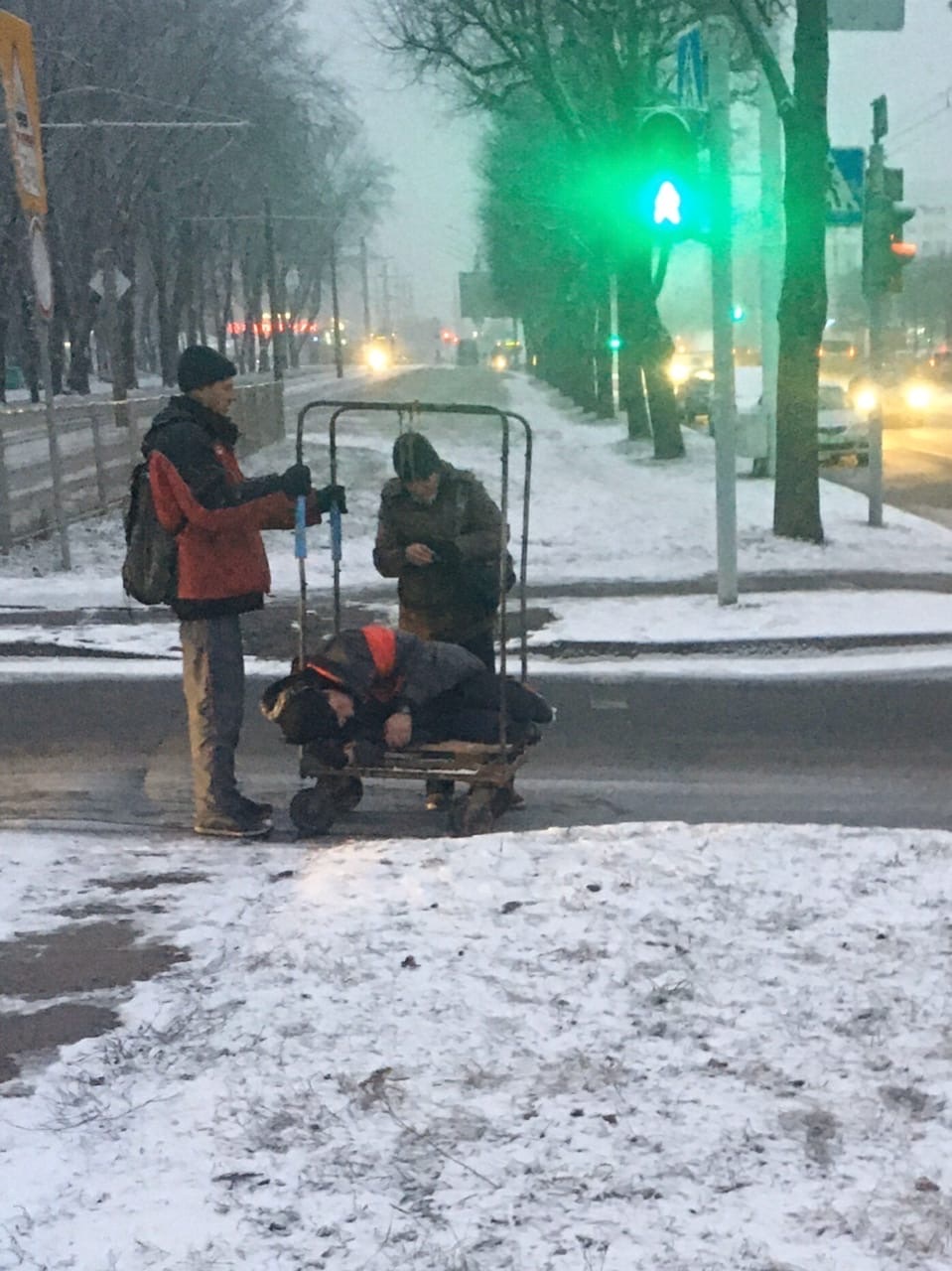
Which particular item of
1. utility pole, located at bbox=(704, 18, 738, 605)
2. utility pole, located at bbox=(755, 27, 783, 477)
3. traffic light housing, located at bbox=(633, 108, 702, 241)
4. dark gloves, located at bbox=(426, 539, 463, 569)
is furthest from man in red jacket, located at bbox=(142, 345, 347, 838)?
utility pole, located at bbox=(755, 27, 783, 477)

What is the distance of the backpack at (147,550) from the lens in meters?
6.41

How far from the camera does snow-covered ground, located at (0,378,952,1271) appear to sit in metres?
3.28

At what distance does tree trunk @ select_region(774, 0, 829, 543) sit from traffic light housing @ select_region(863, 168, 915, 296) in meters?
1.58

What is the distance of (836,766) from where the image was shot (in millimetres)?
7855

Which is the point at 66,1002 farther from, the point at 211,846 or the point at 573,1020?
the point at 211,846

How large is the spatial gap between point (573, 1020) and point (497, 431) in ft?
106

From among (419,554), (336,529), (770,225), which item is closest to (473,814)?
(419,554)

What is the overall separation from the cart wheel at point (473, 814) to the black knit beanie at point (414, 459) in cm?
130

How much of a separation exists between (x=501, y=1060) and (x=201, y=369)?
338cm

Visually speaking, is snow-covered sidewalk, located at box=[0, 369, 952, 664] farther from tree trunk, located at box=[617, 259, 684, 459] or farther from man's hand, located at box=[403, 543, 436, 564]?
man's hand, located at box=[403, 543, 436, 564]

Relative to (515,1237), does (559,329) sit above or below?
above

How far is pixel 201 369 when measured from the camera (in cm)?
646

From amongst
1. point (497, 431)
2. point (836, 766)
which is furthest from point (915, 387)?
point (836, 766)

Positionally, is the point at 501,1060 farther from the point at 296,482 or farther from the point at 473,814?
the point at 296,482
